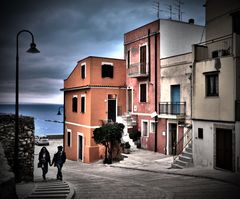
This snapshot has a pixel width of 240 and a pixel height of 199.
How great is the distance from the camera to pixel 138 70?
2586cm

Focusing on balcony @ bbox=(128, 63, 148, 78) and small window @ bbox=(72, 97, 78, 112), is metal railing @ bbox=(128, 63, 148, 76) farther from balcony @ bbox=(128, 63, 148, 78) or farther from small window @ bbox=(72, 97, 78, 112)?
small window @ bbox=(72, 97, 78, 112)

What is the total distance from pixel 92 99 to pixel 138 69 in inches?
199

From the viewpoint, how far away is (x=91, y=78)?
25.9 metres

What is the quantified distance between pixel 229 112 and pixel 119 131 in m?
9.78

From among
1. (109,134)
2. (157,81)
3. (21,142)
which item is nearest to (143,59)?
(157,81)

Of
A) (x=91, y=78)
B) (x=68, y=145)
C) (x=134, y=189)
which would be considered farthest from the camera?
(x=68, y=145)

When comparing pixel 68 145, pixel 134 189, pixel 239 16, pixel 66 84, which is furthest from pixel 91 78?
pixel 134 189

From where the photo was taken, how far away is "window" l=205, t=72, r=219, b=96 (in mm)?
15234

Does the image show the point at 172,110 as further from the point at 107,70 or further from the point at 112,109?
the point at 107,70

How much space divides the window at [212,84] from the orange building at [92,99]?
12362 mm

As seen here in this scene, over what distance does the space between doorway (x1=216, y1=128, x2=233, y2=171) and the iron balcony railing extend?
243 inches

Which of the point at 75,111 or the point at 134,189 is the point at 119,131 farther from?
the point at 134,189

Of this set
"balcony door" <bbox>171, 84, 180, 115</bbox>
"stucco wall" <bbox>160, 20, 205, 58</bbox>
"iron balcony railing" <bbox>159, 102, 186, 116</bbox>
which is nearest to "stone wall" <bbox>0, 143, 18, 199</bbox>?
"iron balcony railing" <bbox>159, 102, 186, 116</bbox>

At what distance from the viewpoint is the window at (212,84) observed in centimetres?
1523
